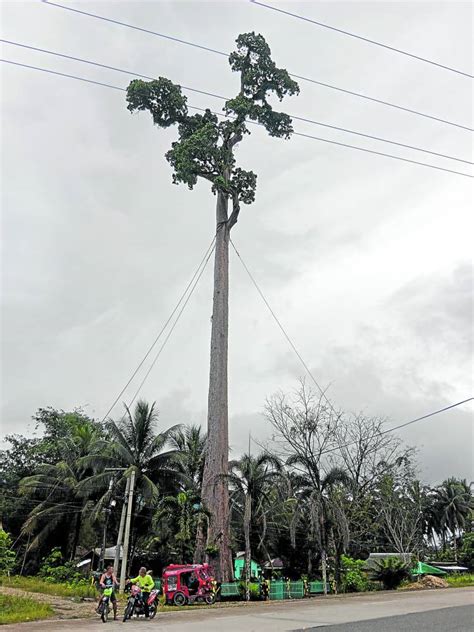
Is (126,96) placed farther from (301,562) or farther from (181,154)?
(301,562)

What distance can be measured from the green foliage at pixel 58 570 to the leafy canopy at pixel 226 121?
19092mm

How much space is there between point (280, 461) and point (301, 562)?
1090cm

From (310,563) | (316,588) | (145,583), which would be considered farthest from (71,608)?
(310,563)

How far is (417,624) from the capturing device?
9914 millimetres

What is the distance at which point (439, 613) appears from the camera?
11.9m

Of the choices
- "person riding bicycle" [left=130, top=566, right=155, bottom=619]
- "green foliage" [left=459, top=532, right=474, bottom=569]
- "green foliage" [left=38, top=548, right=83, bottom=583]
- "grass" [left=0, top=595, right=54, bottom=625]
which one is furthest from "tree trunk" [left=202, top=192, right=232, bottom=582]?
"green foliage" [left=459, top=532, right=474, bottom=569]

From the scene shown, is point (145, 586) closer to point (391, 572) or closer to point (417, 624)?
point (417, 624)

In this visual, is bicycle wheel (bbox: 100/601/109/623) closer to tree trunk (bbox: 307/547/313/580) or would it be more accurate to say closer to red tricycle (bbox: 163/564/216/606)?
red tricycle (bbox: 163/564/216/606)

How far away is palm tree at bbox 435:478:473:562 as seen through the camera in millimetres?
57594

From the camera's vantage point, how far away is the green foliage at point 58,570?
27881mm

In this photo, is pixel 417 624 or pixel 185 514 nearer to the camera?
pixel 417 624

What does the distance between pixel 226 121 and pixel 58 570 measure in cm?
2245

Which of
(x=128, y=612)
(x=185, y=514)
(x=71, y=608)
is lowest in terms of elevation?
(x=128, y=612)

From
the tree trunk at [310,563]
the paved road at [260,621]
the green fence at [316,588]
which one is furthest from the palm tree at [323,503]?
the paved road at [260,621]
